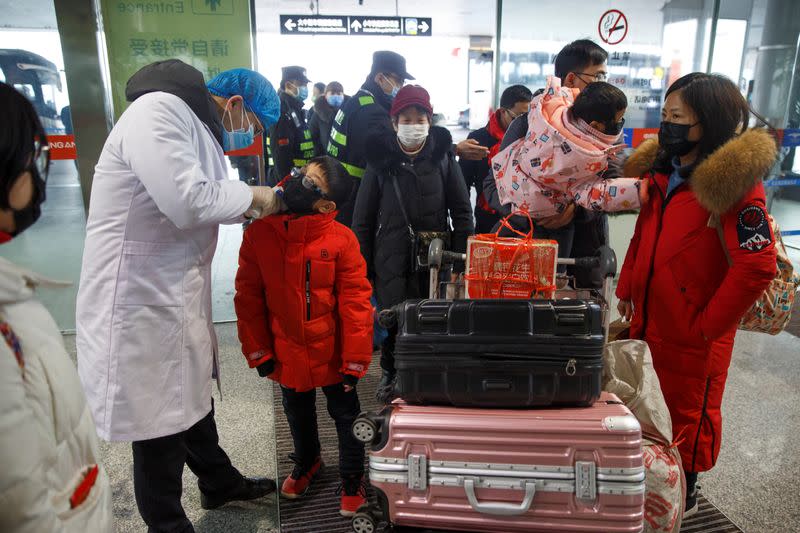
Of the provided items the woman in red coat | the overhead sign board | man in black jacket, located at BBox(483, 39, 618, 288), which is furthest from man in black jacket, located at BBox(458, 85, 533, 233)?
the overhead sign board

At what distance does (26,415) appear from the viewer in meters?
0.78

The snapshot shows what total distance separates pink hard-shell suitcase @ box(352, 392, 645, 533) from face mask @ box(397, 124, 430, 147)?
1838 millimetres

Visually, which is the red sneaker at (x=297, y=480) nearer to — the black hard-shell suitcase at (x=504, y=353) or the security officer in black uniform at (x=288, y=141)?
the black hard-shell suitcase at (x=504, y=353)

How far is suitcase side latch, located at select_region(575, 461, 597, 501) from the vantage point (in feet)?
4.50

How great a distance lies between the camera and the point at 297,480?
2.42m

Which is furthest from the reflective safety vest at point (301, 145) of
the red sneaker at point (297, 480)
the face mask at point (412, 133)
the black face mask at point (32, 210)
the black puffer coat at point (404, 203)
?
the black face mask at point (32, 210)

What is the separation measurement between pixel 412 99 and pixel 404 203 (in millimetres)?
559

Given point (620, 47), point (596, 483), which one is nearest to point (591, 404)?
point (596, 483)

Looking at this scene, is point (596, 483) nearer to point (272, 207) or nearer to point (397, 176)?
point (272, 207)

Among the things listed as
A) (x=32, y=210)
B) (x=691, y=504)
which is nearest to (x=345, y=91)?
(x=691, y=504)

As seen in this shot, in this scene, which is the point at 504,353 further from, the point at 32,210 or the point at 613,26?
the point at 613,26

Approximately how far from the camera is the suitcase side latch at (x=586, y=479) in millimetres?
1370

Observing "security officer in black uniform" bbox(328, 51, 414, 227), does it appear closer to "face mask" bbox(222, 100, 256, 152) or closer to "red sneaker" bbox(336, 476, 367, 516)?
"face mask" bbox(222, 100, 256, 152)

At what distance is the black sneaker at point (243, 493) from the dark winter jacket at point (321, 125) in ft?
11.2
